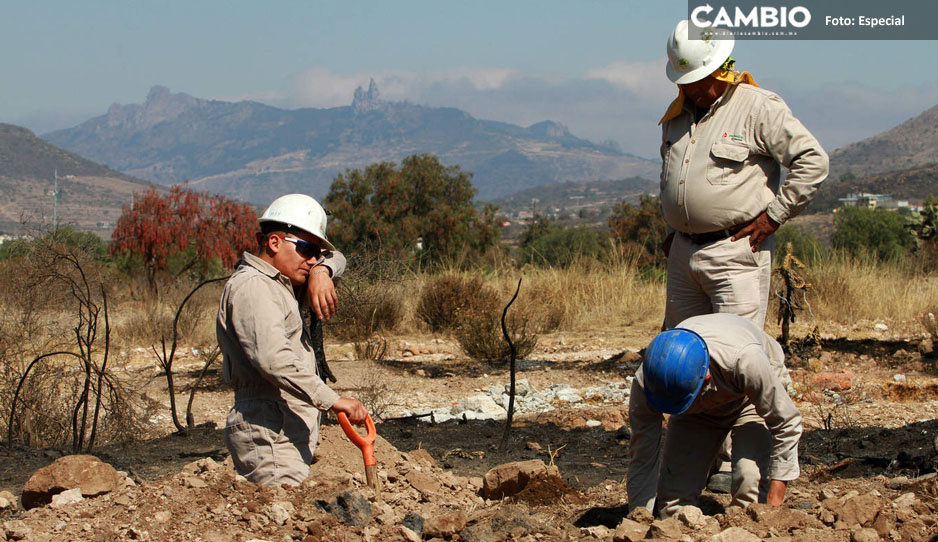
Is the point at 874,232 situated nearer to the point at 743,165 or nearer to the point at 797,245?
the point at 797,245

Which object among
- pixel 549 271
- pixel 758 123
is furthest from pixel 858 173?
pixel 758 123

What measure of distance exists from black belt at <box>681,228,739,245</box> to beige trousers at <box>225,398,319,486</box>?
222cm

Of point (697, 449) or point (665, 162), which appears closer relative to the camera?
point (697, 449)

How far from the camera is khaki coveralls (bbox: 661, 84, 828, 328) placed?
186 inches

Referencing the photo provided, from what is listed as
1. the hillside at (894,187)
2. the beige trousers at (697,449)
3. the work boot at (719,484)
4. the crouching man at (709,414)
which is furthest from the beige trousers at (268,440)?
the hillside at (894,187)

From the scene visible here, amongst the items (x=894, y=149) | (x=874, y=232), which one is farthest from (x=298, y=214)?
(x=894, y=149)

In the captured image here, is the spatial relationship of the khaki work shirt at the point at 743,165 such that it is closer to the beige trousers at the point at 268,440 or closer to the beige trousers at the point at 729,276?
the beige trousers at the point at 729,276

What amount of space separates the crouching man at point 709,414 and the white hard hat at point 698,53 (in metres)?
1.43

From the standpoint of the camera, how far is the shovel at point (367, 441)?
373 centimetres

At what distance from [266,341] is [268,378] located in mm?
146

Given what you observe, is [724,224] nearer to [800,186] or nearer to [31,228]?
[800,186]

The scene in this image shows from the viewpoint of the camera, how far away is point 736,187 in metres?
4.82

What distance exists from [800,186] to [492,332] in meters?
6.04

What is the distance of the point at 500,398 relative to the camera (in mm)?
8195
